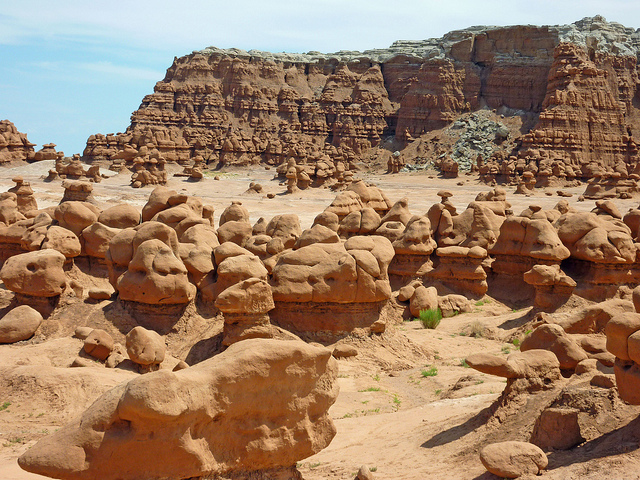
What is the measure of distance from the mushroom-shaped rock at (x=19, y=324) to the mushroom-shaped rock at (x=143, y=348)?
88.7 inches

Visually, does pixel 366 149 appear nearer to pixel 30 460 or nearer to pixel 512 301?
pixel 512 301

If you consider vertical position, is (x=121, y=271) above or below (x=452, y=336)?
above

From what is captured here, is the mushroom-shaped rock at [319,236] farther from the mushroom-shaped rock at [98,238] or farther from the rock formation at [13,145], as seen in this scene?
the rock formation at [13,145]

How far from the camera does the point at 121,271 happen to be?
1266cm

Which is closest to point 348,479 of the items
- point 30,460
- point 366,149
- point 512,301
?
point 30,460

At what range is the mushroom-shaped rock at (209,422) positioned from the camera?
4902 millimetres

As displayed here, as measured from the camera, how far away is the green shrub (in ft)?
44.7

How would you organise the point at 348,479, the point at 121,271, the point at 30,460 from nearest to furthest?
the point at 30,460
the point at 348,479
the point at 121,271

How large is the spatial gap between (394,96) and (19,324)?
58841 mm

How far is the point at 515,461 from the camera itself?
18.5 ft

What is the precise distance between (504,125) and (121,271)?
48.7 meters

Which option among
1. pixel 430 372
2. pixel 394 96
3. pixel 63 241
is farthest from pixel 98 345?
pixel 394 96

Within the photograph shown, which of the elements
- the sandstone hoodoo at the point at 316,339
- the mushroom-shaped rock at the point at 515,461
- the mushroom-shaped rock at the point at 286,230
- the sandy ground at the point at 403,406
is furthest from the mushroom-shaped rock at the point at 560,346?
the mushroom-shaped rock at the point at 286,230

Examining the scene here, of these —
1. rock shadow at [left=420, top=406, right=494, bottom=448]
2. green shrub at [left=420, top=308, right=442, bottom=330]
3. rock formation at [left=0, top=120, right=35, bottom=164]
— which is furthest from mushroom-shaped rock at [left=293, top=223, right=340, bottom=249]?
rock formation at [left=0, top=120, right=35, bottom=164]
